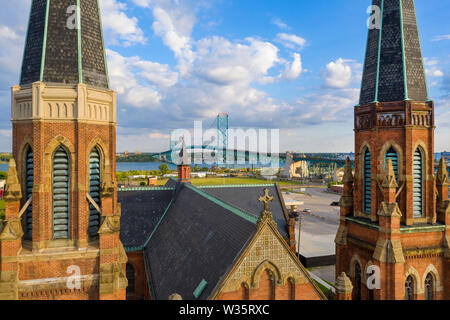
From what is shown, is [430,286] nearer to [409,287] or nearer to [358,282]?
[409,287]

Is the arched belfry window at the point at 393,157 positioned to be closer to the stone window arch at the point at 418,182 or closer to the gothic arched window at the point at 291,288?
the stone window arch at the point at 418,182

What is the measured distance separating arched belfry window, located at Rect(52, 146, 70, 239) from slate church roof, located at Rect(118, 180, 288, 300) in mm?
5645

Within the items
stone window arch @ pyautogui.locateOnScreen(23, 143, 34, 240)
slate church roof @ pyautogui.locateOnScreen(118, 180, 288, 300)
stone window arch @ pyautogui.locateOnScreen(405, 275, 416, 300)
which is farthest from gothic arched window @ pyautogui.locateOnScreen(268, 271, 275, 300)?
stone window arch @ pyautogui.locateOnScreen(23, 143, 34, 240)

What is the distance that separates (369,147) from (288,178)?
128m

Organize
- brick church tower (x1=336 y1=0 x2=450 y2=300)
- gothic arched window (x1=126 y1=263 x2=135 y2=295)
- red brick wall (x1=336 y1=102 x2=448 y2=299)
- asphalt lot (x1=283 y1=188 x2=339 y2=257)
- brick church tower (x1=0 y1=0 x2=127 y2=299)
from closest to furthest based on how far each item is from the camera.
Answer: brick church tower (x1=0 y1=0 x2=127 y2=299) < brick church tower (x1=336 y1=0 x2=450 y2=300) < red brick wall (x1=336 y1=102 x2=448 y2=299) < gothic arched window (x1=126 y1=263 x2=135 y2=295) < asphalt lot (x1=283 y1=188 x2=339 y2=257)

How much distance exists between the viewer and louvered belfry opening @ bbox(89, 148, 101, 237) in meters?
11.7

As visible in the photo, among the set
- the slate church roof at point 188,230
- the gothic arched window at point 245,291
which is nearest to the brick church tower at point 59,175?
the slate church roof at point 188,230

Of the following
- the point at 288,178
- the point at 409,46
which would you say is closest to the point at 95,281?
the point at 409,46

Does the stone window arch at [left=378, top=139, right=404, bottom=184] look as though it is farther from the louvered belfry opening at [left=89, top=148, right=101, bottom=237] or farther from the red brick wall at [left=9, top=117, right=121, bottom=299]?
the louvered belfry opening at [left=89, top=148, right=101, bottom=237]

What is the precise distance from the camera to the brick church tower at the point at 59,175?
423 inches

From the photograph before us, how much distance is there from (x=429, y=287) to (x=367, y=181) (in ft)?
19.8

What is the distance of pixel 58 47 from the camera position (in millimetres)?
11219

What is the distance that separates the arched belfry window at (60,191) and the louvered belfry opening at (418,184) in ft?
53.1

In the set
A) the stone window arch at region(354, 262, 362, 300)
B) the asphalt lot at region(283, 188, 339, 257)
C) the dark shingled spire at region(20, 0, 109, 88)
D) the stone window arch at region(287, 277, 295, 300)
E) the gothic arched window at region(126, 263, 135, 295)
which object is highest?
the dark shingled spire at region(20, 0, 109, 88)
